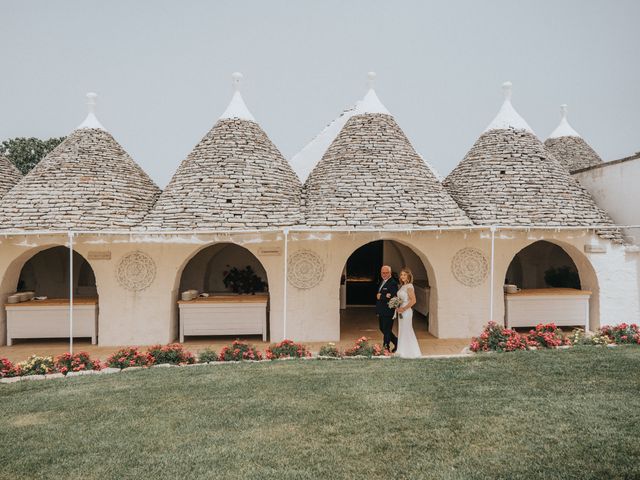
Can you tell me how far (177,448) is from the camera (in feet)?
14.1

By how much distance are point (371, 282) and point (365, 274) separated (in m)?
0.34

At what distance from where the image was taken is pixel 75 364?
293 inches

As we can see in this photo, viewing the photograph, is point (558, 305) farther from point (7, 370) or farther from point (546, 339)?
point (7, 370)

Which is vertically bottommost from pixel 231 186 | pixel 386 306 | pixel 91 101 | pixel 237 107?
pixel 386 306

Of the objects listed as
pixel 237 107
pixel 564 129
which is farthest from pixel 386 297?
pixel 564 129

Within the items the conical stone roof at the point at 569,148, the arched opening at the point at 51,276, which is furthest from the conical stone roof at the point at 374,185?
the arched opening at the point at 51,276

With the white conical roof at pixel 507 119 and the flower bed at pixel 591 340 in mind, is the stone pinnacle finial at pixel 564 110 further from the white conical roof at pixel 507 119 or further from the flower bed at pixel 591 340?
the flower bed at pixel 591 340

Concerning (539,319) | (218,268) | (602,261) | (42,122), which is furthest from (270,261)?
(42,122)

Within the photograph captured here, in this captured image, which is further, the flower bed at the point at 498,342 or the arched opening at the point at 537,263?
the arched opening at the point at 537,263

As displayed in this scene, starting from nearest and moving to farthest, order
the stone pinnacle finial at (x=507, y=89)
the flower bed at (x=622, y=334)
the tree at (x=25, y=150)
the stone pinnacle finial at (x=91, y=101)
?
the flower bed at (x=622, y=334)
the stone pinnacle finial at (x=91, y=101)
the stone pinnacle finial at (x=507, y=89)
the tree at (x=25, y=150)

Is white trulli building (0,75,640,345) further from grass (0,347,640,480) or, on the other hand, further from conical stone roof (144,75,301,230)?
grass (0,347,640,480)

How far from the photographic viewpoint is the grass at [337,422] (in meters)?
3.86

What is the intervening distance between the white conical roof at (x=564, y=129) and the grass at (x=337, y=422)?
11.8m

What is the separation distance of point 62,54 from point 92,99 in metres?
14.5
